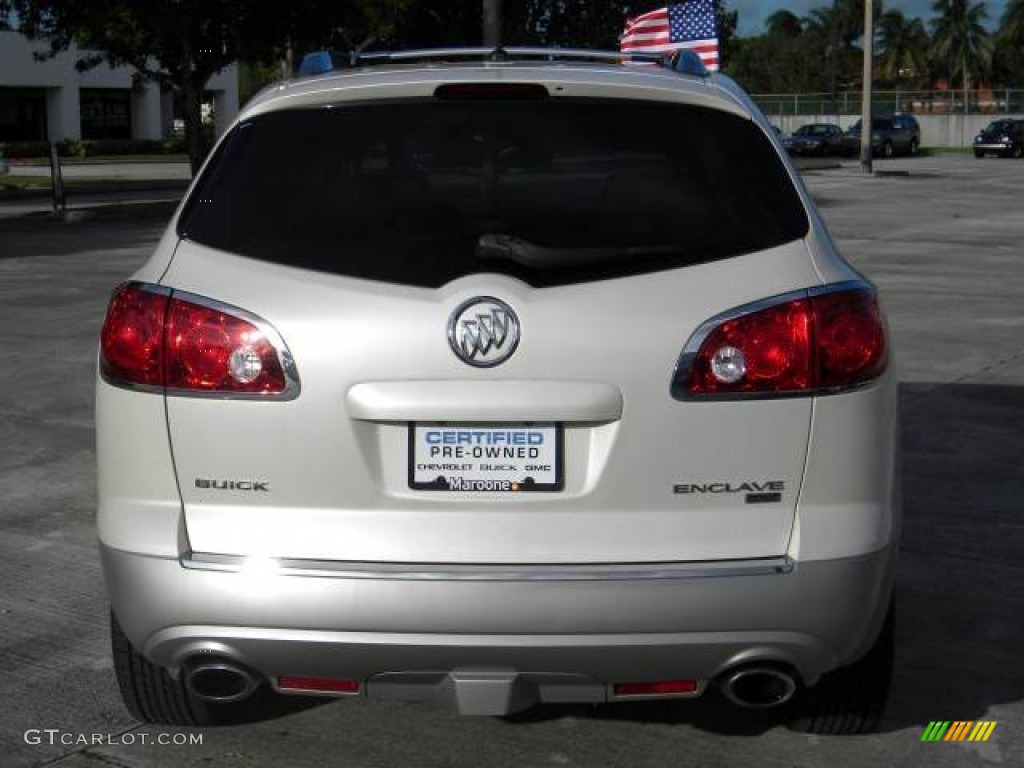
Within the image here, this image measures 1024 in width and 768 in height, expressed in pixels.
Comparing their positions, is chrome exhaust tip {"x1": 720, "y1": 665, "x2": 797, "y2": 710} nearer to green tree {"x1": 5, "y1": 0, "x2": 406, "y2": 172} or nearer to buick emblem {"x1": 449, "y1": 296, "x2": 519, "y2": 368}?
buick emblem {"x1": 449, "y1": 296, "x2": 519, "y2": 368}

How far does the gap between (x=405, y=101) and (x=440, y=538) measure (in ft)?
3.47

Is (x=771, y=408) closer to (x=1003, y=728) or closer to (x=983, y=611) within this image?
(x=1003, y=728)

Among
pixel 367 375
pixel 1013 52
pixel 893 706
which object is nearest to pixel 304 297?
pixel 367 375

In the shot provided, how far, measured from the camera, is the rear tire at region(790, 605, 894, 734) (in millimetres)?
3945

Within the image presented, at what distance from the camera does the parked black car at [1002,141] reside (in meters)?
59.2

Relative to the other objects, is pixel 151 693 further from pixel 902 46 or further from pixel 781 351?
pixel 902 46

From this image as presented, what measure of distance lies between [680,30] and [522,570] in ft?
76.8

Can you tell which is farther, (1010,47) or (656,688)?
(1010,47)

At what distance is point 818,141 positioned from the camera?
198 ft

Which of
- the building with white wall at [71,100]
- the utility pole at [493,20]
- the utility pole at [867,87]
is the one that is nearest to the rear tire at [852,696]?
the utility pole at [493,20]

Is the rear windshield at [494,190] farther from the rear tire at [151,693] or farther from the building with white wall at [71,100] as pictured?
the building with white wall at [71,100]

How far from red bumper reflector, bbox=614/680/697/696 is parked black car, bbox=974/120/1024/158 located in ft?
194

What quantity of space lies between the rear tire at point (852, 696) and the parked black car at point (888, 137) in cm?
5810

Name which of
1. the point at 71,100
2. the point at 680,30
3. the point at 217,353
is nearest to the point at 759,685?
the point at 217,353
